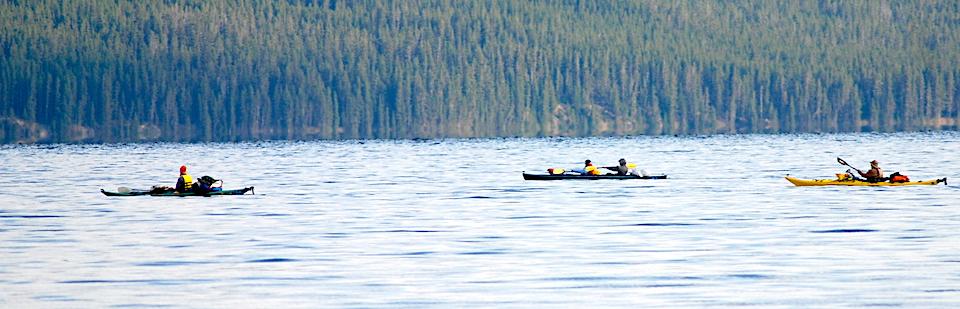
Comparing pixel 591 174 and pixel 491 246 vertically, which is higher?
pixel 491 246

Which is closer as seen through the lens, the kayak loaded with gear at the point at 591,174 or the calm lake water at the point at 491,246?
the calm lake water at the point at 491,246

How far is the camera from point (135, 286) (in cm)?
3422

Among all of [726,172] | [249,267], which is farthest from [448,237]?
[726,172]

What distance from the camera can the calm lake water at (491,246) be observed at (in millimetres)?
32500

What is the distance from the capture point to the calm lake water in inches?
1280

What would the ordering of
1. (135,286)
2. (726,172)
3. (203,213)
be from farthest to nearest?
(726,172) → (203,213) → (135,286)

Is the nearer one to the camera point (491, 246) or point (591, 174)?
point (491, 246)

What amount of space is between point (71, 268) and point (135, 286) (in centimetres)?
406

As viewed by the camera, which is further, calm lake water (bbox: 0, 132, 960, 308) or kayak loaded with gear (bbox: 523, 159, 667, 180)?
kayak loaded with gear (bbox: 523, 159, 667, 180)

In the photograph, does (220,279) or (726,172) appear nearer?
(220,279)

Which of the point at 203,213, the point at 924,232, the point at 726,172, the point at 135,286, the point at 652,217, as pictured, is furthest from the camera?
the point at 726,172

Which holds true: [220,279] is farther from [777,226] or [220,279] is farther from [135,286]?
[777,226]

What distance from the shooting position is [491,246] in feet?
140

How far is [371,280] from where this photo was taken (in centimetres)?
3512
